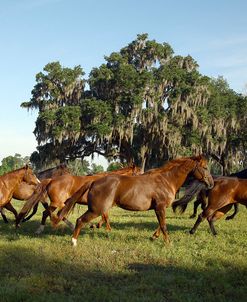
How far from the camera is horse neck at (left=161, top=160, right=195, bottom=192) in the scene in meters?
10.1

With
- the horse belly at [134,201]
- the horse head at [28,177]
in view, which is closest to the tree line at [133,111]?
the horse head at [28,177]

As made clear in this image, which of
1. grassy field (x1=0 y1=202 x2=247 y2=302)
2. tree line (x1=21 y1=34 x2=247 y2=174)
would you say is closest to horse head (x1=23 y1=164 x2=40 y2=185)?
grassy field (x1=0 y1=202 x2=247 y2=302)

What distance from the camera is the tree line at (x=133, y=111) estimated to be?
3538cm

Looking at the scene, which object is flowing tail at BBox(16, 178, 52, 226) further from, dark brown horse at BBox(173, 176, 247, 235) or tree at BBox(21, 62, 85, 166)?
tree at BBox(21, 62, 85, 166)

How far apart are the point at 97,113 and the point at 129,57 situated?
7.73 meters

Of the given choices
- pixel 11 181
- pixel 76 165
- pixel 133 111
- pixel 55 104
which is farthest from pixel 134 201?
pixel 76 165

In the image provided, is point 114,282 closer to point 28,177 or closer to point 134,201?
point 134,201

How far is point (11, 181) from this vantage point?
1108 centimetres

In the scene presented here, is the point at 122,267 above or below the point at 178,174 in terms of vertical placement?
below

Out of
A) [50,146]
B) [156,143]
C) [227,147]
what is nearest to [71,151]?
[50,146]

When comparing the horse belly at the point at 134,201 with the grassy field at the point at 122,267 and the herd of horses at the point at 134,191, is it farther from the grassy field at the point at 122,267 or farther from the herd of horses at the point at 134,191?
the grassy field at the point at 122,267

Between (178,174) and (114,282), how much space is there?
13.2ft

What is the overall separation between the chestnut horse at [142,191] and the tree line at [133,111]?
24.3 metres

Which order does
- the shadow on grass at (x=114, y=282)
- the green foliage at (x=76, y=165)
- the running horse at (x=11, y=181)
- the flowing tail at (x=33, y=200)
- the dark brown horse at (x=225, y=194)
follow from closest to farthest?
the shadow on grass at (x=114, y=282), the dark brown horse at (x=225, y=194), the running horse at (x=11, y=181), the flowing tail at (x=33, y=200), the green foliage at (x=76, y=165)
